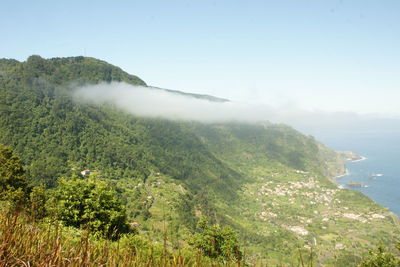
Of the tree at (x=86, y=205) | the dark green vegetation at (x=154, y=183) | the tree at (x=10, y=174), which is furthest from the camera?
the dark green vegetation at (x=154, y=183)

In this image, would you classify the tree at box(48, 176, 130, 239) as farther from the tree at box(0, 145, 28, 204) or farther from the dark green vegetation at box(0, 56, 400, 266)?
the tree at box(0, 145, 28, 204)

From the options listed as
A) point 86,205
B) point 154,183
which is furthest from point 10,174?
→ point 154,183

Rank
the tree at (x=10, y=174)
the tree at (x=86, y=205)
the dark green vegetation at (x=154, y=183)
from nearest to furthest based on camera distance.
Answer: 1. the tree at (x=86, y=205)
2. the tree at (x=10, y=174)
3. the dark green vegetation at (x=154, y=183)

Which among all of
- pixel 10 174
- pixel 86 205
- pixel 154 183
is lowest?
pixel 154 183

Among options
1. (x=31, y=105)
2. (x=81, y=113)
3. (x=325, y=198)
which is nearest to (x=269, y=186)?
(x=325, y=198)

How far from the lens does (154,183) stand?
92688mm

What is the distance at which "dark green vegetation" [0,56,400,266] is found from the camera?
196 feet

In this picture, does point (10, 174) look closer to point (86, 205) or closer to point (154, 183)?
point (86, 205)

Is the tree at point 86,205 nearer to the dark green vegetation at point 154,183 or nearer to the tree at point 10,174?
the dark green vegetation at point 154,183

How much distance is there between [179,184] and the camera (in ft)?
344

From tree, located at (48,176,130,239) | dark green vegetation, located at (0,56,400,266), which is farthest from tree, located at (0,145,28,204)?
tree, located at (48,176,130,239)

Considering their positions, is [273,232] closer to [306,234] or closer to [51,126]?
[306,234]

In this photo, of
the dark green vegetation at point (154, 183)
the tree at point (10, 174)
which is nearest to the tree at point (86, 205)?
the dark green vegetation at point (154, 183)

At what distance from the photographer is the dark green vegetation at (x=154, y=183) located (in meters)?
59.6
